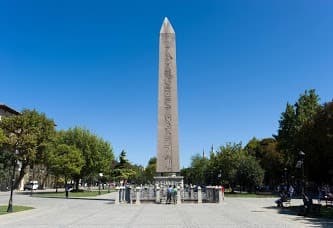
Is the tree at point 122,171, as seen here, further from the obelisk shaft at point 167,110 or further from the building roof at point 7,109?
the obelisk shaft at point 167,110

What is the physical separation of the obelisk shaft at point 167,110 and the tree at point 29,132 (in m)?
18.9

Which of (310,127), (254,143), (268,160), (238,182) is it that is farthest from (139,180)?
(310,127)

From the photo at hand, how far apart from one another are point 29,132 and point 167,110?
905 inches

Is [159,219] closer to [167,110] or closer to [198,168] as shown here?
[167,110]

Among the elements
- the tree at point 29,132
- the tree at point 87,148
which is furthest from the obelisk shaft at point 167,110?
the tree at point 87,148

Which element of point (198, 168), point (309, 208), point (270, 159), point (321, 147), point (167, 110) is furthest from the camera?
point (198, 168)

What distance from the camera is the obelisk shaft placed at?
34562 millimetres

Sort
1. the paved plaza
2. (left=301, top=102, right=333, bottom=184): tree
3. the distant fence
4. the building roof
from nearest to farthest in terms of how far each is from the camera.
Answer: the paved plaza, (left=301, top=102, right=333, bottom=184): tree, the distant fence, the building roof

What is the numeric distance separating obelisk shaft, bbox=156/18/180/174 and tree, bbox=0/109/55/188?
62.0 feet

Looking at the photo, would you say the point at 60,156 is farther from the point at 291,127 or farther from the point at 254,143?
the point at 254,143

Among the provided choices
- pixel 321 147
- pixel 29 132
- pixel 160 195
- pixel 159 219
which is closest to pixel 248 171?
pixel 321 147

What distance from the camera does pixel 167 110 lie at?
34.9m

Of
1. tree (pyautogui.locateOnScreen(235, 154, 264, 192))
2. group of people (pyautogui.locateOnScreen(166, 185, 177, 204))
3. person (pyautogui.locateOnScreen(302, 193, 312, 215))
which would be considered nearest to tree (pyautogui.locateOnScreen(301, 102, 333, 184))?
person (pyautogui.locateOnScreen(302, 193, 312, 215))

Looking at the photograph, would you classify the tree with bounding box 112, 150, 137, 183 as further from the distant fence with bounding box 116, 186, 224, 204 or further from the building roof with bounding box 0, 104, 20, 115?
the distant fence with bounding box 116, 186, 224, 204
